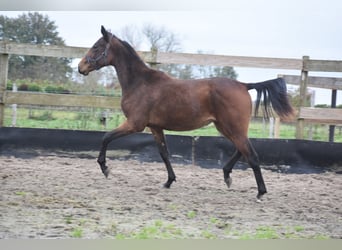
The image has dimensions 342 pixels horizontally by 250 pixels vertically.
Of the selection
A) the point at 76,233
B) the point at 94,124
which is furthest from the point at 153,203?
the point at 94,124

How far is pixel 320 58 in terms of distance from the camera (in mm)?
4246

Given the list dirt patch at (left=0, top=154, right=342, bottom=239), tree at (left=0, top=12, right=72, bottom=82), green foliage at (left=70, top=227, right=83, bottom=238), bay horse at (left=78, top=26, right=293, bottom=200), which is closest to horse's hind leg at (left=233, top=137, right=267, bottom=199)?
bay horse at (left=78, top=26, right=293, bottom=200)

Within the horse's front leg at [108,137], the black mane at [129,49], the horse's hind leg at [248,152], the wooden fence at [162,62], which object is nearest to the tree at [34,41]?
the wooden fence at [162,62]

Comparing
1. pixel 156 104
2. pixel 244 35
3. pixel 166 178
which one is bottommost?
pixel 166 178

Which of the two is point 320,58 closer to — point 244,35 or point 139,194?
point 244,35

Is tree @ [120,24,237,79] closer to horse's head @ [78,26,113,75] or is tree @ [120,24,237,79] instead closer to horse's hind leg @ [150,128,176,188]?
horse's head @ [78,26,113,75]

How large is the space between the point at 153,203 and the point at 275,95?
124 centimetres

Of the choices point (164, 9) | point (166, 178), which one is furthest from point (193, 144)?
point (164, 9)

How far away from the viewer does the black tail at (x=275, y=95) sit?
3.37 m

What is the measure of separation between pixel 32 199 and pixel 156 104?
1.17 m

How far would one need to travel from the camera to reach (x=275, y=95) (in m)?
3.37

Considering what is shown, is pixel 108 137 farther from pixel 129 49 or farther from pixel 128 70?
pixel 129 49

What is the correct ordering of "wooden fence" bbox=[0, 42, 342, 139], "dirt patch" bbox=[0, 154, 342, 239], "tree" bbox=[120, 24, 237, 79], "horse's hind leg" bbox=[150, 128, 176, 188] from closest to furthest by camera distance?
1. "dirt patch" bbox=[0, 154, 342, 239]
2. "horse's hind leg" bbox=[150, 128, 176, 188]
3. "tree" bbox=[120, 24, 237, 79]
4. "wooden fence" bbox=[0, 42, 342, 139]

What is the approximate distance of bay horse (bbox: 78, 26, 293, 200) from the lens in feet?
10.7
